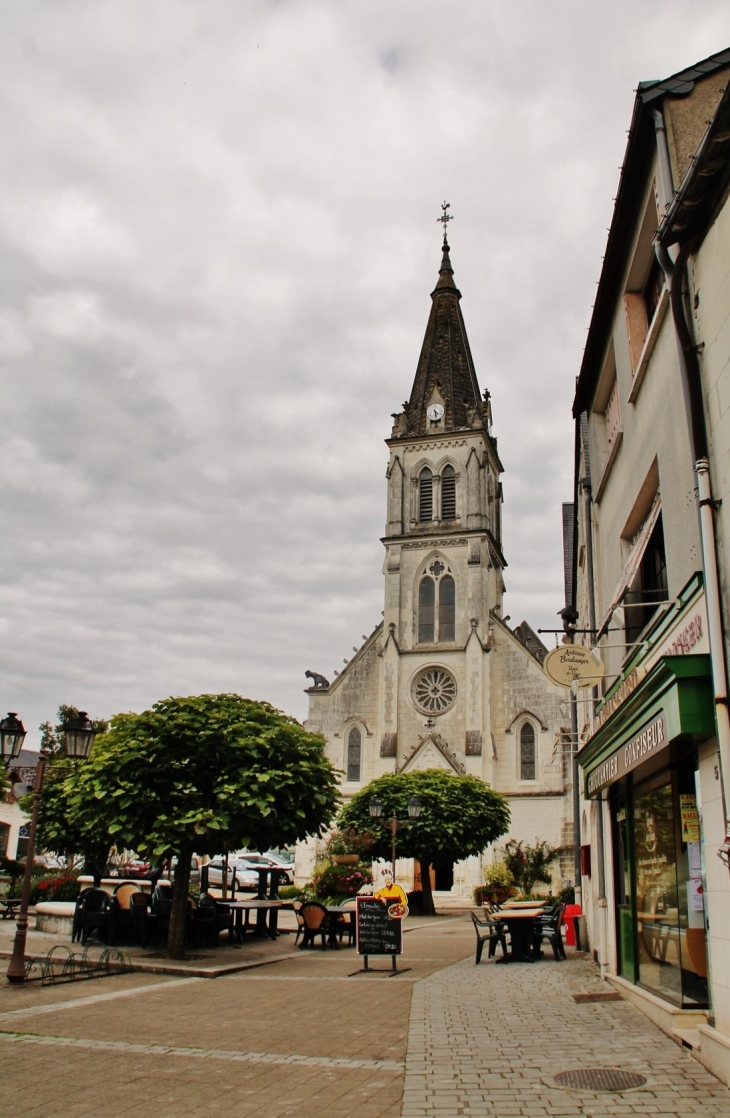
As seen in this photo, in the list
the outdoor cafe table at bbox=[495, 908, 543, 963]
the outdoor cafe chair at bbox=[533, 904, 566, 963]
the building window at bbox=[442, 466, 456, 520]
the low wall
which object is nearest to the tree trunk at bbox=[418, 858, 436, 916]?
the low wall

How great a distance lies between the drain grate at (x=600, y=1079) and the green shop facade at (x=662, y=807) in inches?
54.0

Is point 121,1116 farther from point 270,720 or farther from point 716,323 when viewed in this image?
point 270,720

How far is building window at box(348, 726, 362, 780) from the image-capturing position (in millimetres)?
45656

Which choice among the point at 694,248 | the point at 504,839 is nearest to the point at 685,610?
the point at 694,248

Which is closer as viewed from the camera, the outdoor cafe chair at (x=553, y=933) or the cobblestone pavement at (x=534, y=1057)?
the cobblestone pavement at (x=534, y=1057)

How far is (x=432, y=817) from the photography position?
1294 inches

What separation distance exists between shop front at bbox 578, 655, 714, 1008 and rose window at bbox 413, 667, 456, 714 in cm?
3263

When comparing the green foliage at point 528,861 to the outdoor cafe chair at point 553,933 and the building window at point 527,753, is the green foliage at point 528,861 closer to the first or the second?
the building window at point 527,753

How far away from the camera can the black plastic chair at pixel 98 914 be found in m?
16.5

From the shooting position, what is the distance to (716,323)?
7.15 meters

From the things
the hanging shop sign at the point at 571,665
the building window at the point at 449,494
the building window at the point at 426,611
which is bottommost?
the hanging shop sign at the point at 571,665

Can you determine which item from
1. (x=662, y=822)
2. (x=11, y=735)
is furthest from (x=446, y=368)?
(x=662, y=822)

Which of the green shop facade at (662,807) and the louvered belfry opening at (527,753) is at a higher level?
the louvered belfry opening at (527,753)

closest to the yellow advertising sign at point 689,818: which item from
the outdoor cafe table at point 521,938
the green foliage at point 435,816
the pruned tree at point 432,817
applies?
the outdoor cafe table at point 521,938
